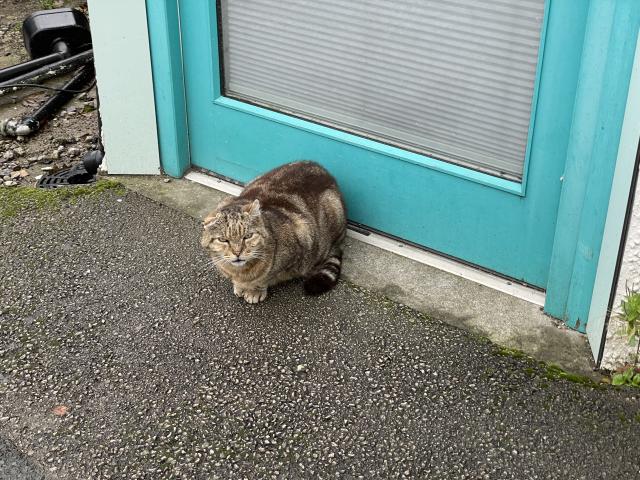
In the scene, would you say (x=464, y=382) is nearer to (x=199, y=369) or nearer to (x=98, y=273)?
(x=199, y=369)

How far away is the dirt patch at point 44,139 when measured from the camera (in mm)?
4613

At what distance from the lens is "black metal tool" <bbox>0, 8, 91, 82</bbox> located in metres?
5.36

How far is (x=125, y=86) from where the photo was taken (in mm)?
4086

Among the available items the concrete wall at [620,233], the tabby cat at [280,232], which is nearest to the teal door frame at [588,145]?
the concrete wall at [620,233]

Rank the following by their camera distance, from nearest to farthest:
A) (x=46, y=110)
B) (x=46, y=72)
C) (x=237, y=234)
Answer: (x=237, y=234) < (x=46, y=110) < (x=46, y=72)

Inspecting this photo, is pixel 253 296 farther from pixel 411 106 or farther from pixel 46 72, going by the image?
pixel 46 72

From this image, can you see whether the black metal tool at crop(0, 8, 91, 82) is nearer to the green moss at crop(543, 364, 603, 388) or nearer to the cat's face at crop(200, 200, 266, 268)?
the cat's face at crop(200, 200, 266, 268)

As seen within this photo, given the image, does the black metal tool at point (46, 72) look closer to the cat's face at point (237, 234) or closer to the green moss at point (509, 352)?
the cat's face at point (237, 234)

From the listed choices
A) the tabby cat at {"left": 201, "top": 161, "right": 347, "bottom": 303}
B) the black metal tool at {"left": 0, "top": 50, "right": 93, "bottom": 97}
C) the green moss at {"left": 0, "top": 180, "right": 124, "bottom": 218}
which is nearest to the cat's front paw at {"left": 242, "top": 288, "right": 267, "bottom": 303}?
the tabby cat at {"left": 201, "top": 161, "right": 347, "bottom": 303}

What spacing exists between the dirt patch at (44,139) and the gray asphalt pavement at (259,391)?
1104 mm

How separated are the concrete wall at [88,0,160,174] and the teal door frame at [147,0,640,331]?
183 cm

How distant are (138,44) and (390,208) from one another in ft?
4.74

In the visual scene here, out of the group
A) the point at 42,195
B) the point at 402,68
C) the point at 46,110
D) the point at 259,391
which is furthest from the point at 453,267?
the point at 46,110

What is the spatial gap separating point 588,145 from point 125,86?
2.27 metres
